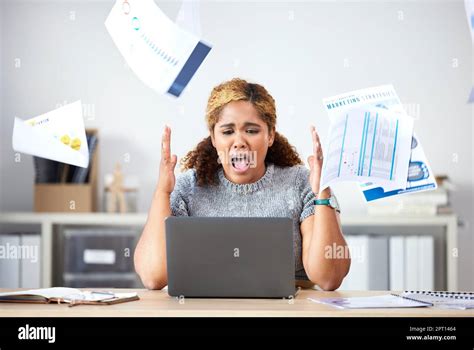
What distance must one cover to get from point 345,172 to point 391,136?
0.20 metres

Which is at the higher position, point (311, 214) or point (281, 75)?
point (281, 75)

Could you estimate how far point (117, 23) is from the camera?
250 centimetres

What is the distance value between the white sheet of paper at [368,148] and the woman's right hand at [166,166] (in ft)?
1.64

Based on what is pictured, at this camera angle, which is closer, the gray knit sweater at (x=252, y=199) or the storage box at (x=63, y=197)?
the gray knit sweater at (x=252, y=199)

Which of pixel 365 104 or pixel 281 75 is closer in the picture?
pixel 365 104

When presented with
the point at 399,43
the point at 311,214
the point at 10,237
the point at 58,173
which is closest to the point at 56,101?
the point at 58,173

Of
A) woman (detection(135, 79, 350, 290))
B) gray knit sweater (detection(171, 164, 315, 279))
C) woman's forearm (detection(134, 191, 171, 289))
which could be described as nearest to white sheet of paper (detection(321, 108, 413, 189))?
woman (detection(135, 79, 350, 290))

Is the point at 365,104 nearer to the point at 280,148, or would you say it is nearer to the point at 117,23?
the point at 280,148

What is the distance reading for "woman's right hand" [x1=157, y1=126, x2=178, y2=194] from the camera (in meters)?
2.42

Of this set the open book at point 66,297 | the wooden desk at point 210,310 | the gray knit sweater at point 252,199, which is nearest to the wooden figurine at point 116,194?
the gray knit sweater at point 252,199

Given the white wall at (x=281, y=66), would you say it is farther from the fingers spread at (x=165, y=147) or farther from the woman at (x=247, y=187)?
the fingers spread at (x=165, y=147)

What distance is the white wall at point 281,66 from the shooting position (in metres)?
4.58

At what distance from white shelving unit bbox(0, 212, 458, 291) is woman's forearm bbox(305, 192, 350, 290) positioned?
71.4 inches

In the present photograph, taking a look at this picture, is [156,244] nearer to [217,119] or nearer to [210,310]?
[217,119]
